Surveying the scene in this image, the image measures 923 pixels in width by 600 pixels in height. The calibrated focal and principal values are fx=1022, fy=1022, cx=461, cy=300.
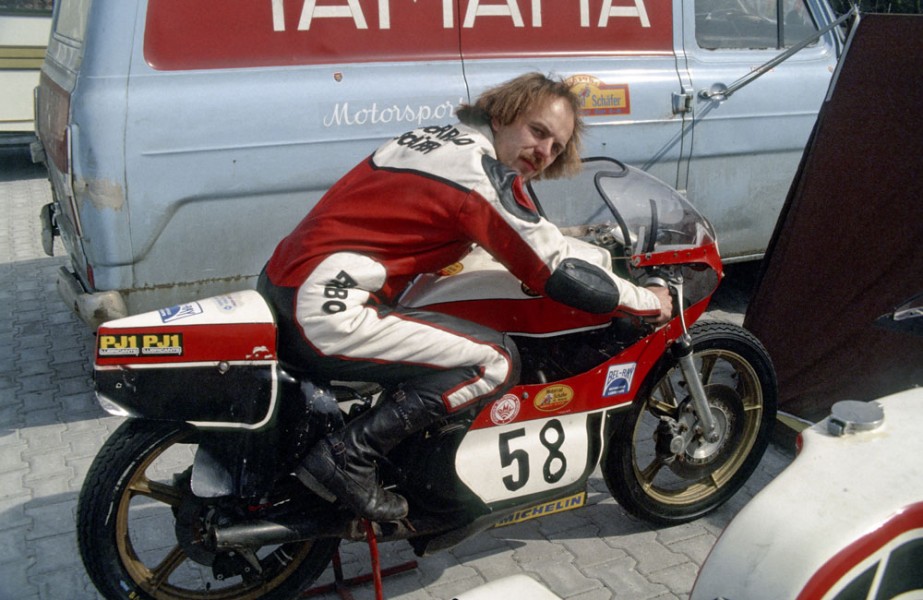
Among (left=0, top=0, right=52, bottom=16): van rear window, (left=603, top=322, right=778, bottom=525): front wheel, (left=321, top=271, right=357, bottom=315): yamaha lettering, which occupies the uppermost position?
(left=0, top=0, right=52, bottom=16): van rear window

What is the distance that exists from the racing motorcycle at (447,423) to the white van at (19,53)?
6.22 metres

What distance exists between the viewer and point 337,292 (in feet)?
8.98

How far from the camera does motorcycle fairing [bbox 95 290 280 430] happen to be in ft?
8.76

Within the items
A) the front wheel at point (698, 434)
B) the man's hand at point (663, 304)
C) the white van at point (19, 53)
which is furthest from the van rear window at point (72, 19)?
the white van at point (19, 53)

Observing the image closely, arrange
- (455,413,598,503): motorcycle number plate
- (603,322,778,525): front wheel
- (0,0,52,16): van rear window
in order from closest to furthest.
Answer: (455,413,598,503): motorcycle number plate, (603,322,778,525): front wheel, (0,0,52,16): van rear window

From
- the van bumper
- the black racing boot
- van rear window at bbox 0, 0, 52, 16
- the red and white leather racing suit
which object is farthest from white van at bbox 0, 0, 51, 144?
the black racing boot

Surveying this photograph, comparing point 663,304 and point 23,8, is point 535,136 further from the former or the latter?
point 23,8

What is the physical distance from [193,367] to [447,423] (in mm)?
752

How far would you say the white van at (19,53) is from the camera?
864 cm

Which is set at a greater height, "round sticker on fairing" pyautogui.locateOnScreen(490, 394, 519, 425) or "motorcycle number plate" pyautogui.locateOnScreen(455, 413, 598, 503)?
"round sticker on fairing" pyautogui.locateOnScreen(490, 394, 519, 425)

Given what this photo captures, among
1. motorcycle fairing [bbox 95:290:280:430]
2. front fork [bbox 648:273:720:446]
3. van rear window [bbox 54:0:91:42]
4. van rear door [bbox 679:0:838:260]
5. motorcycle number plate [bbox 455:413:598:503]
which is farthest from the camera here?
van rear door [bbox 679:0:838:260]

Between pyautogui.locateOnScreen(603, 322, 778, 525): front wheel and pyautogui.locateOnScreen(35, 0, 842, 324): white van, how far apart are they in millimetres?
1663

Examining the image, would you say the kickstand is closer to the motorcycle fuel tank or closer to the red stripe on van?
the motorcycle fuel tank

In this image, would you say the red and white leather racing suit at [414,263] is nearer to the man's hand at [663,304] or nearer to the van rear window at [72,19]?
the man's hand at [663,304]
